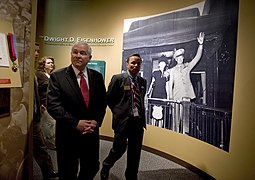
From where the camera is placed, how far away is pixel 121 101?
9.66 feet

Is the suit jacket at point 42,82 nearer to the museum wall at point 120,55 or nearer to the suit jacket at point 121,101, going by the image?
the suit jacket at point 121,101

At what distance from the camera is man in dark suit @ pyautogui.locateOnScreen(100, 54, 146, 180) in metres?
2.88

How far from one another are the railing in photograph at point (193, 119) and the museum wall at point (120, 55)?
109 millimetres

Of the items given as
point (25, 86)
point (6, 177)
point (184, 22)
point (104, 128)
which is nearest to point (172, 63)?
point (184, 22)

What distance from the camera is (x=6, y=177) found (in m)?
1.85

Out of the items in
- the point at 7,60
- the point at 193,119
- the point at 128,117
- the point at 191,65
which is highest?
the point at 191,65

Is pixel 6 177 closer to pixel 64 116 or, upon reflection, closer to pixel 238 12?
pixel 64 116

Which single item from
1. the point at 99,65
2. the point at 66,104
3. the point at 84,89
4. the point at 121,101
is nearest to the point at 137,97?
the point at 121,101

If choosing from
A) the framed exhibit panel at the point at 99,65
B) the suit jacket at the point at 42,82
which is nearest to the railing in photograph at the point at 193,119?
the framed exhibit panel at the point at 99,65

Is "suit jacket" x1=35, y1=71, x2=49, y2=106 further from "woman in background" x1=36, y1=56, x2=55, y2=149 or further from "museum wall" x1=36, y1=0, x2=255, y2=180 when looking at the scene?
Result: "museum wall" x1=36, y1=0, x2=255, y2=180

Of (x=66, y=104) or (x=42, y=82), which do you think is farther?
(x=42, y=82)

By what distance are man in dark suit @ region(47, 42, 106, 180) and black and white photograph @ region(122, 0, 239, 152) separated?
1.67 metres

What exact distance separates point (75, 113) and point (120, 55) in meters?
3.36

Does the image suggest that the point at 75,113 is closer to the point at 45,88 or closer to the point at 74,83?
the point at 74,83
